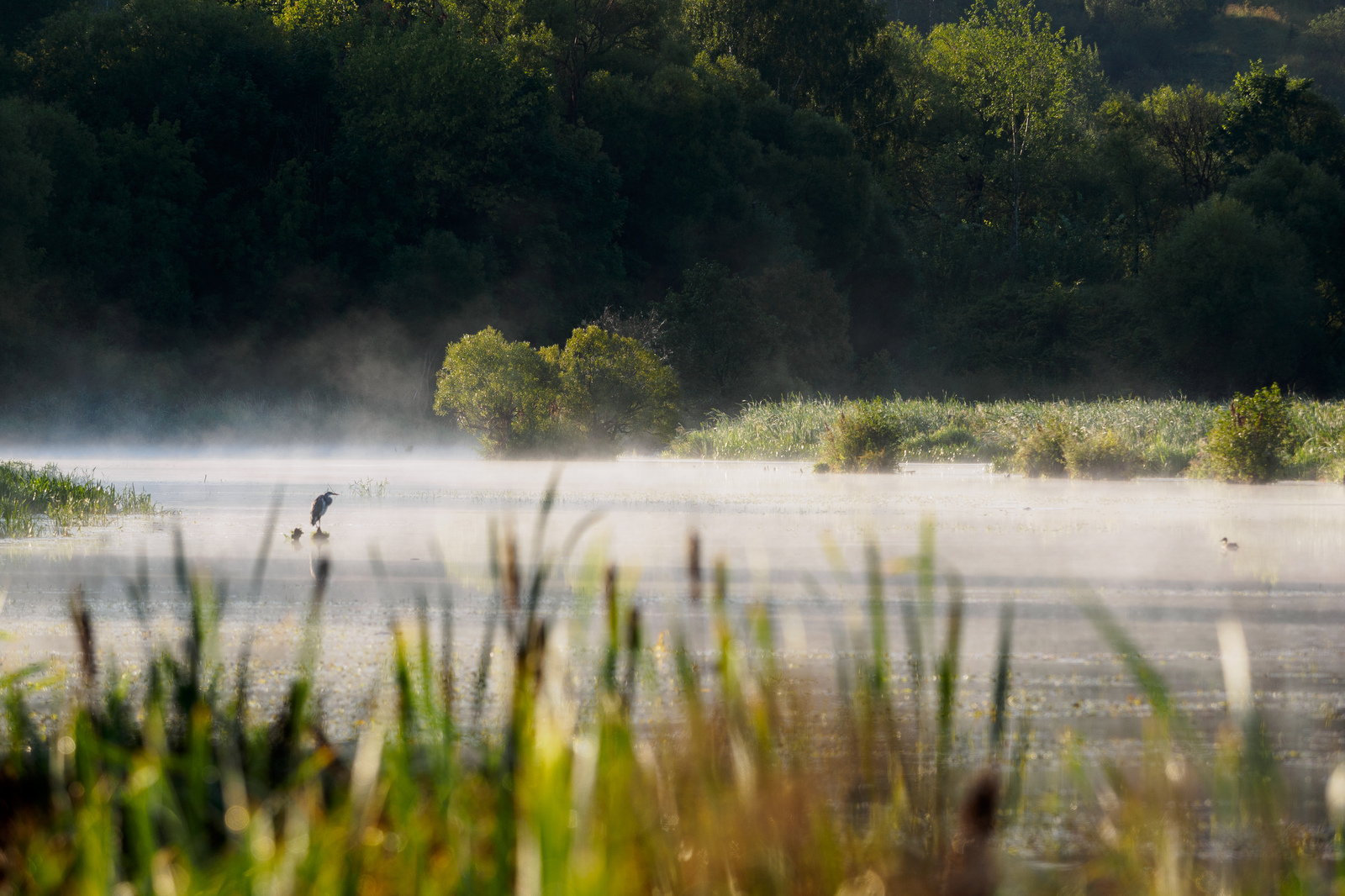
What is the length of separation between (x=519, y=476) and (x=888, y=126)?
38.6 meters

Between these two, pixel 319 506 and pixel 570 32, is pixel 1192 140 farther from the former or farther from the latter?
pixel 319 506

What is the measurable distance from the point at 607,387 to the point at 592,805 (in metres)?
22.6

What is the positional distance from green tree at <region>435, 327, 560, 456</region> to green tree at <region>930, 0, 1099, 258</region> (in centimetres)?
3239

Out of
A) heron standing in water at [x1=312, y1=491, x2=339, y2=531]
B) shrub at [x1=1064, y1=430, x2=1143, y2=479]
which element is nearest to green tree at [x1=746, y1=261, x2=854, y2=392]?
shrub at [x1=1064, y1=430, x2=1143, y2=479]

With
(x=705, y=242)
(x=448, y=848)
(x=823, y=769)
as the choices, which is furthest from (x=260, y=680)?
(x=705, y=242)

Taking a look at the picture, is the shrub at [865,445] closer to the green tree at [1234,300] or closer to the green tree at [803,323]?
the green tree at [803,323]

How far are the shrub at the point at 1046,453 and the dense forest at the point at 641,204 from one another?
13.2m

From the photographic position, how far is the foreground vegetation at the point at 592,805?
196cm

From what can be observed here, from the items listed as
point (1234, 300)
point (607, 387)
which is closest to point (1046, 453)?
point (607, 387)

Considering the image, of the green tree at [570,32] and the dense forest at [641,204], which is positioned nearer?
the dense forest at [641,204]

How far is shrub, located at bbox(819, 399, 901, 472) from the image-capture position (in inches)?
813

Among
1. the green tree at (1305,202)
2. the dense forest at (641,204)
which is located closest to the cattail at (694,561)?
the dense forest at (641,204)

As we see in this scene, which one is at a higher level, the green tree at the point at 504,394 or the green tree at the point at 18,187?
the green tree at the point at 18,187

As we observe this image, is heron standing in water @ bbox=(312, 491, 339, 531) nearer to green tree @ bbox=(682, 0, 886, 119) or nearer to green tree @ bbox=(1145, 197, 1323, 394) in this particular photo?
green tree @ bbox=(1145, 197, 1323, 394)
